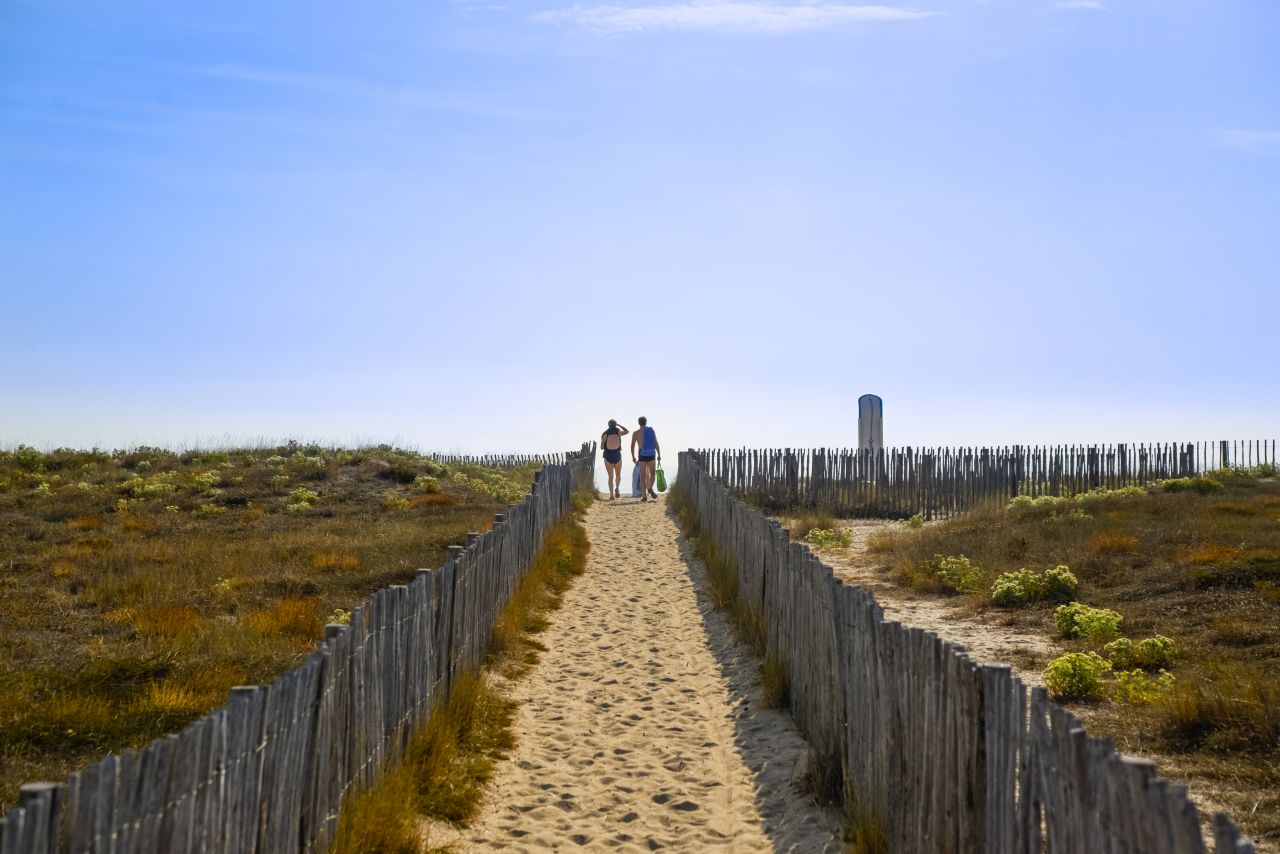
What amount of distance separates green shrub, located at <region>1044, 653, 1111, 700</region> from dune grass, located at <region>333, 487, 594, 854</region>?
3646mm

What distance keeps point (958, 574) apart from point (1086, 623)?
3122 mm

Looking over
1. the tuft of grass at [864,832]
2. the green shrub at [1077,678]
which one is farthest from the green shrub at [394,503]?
the tuft of grass at [864,832]

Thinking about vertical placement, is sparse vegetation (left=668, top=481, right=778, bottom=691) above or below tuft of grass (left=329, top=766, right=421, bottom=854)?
above

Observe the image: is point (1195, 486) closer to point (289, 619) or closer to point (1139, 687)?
point (1139, 687)

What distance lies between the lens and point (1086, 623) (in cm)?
932

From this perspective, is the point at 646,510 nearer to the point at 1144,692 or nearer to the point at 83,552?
the point at 83,552

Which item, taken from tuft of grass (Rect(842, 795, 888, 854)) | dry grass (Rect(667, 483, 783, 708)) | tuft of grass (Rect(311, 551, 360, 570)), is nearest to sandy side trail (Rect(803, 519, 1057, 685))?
dry grass (Rect(667, 483, 783, 708))

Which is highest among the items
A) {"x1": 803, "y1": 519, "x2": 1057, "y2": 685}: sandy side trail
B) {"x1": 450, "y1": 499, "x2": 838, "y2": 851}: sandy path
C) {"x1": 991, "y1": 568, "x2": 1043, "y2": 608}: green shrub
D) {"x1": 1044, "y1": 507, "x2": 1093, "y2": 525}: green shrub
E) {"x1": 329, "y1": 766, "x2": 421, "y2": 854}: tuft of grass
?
{"x1": 1044, "y1": 507, "x2": 1093, "y2": 525}: green shrub

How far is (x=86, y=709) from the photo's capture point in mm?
7031

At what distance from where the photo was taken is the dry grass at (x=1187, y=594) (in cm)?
619

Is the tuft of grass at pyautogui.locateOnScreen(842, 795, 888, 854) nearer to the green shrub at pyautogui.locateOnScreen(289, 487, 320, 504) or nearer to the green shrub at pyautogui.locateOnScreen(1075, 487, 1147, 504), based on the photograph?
the green shrub at pyautogui.locateOnScreen(1075, 487, 1147, 504)

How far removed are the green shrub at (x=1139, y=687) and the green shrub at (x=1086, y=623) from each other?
1487 millimetres

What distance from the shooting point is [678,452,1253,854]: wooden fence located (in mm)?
2982

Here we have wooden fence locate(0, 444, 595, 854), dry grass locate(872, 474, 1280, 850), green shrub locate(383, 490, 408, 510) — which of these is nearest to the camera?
wooden fence locate(0, 444, 595, 854)
